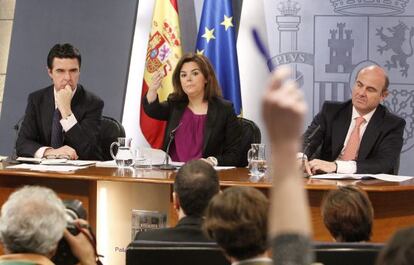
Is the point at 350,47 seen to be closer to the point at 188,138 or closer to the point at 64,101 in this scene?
the point at 188,138

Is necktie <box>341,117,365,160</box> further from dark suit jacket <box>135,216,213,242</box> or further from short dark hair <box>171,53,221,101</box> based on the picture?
dark suit jacket <box>135,216,213,242</box>

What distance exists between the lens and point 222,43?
6305mm

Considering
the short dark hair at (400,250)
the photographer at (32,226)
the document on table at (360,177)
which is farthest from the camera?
the document on table at (360,177)

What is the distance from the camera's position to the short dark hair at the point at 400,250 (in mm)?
1117

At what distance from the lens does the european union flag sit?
6.26 m

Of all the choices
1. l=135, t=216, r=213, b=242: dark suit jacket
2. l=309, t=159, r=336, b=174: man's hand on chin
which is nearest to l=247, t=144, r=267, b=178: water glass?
l=309, t=159, r=336, b=174: man's hand on chin

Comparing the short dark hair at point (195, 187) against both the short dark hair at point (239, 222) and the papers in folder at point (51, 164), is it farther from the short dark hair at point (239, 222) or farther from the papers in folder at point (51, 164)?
the papers in folder at point (51, 164)

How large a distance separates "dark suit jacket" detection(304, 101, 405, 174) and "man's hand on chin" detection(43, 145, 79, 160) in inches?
56.6

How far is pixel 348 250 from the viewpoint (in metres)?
2.33

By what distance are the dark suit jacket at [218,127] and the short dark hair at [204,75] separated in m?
0.04

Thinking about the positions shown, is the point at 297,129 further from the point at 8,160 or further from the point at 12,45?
the point at 12,45

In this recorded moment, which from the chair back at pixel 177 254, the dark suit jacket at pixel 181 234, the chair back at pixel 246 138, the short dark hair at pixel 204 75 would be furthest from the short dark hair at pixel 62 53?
the chair back at pixel 177 254

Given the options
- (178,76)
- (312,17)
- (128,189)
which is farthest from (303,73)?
(128,189)

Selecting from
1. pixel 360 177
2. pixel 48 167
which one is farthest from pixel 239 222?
pixel 48 167
